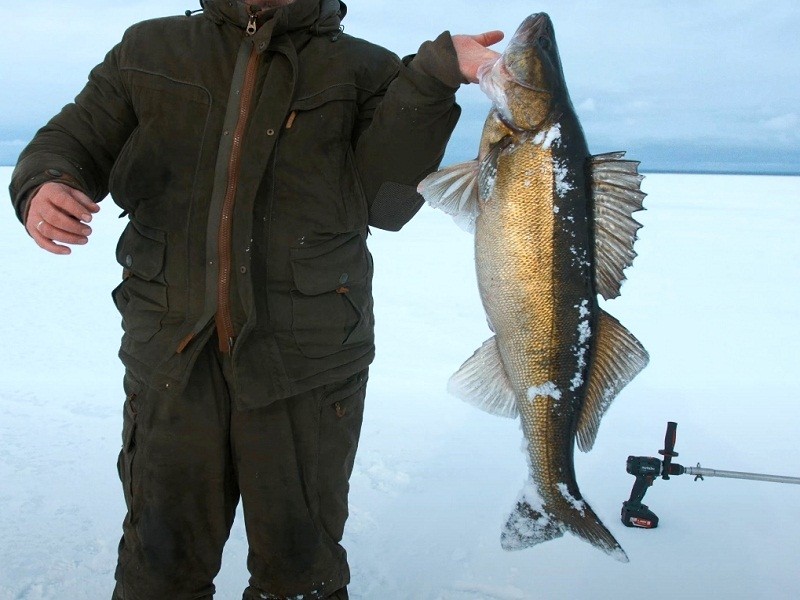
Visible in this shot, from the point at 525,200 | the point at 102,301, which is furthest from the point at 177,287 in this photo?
the point at 102,301

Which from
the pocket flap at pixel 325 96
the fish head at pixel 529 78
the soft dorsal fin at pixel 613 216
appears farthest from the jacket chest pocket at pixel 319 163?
the soft dorsal fin at pixel 613 216

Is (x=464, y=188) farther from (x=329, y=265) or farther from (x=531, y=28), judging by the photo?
(x=329, y=265)

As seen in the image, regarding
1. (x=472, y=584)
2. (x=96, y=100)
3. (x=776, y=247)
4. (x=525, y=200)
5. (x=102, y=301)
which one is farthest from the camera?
(x=776, y=247)

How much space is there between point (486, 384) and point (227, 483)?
100 centimetres

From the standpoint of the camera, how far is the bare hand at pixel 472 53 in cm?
185

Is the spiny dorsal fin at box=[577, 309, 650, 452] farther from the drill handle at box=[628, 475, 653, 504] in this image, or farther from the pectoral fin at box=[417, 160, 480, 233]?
the drill handle at box=[628, 475, 653, 504]

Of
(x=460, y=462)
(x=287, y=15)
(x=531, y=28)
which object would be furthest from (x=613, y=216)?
(x=460, y=462)

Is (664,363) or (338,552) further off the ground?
(664,363)

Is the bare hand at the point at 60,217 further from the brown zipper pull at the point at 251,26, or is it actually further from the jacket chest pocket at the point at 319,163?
the brown zipper pull at the point at 251,26

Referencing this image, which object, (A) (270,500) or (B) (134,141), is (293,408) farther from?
(B) (134,141)

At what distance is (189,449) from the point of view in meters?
2.27

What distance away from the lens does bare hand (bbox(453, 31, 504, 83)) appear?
1850 mm

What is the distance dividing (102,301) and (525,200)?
685 cm

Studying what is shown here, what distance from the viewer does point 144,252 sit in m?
2.26
